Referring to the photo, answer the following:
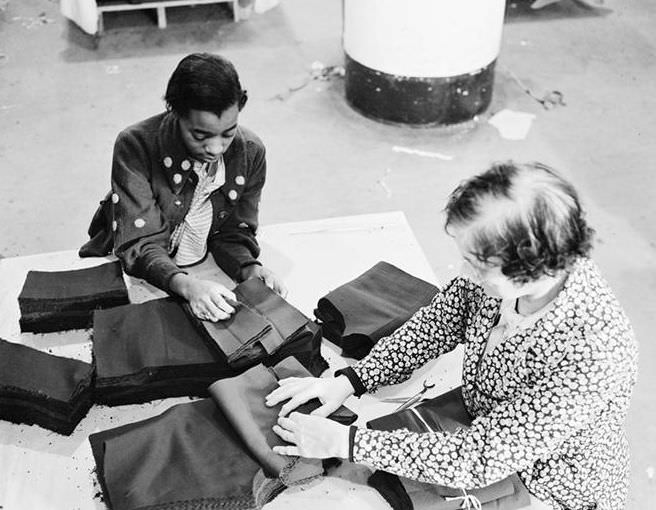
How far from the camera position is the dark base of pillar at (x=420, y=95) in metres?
4.27

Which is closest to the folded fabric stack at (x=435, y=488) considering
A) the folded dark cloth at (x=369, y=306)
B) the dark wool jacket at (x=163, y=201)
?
the folded dark cloth at (x=369, y=306)

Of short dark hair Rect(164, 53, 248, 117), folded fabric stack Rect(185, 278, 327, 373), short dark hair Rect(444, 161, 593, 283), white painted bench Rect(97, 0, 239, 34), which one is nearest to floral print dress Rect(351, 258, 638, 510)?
short dark hair Rect(444, 161, 593, 283)

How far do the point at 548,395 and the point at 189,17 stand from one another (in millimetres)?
4843

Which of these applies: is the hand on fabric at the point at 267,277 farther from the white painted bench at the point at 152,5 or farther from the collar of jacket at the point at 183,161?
the white painted bench at the point at 152,5

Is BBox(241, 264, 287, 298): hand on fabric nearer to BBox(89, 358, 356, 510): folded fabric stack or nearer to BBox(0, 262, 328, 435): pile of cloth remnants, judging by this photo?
BBox(0, 262, 328, 435): pile of cloth remnants

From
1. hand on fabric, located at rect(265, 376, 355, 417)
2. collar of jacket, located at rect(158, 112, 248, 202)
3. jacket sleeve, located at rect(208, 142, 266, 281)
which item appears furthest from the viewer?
jacket sleeve, located at rect(208, 142, 266, 281)

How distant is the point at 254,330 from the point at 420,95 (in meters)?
2.65

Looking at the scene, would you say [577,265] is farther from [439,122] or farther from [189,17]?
[189,17]

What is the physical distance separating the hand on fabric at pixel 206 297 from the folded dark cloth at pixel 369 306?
265mm

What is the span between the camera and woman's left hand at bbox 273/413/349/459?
1.65 metres

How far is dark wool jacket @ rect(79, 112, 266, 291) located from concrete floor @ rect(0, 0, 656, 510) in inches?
49.5

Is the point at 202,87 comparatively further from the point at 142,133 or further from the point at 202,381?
the point at 202,381

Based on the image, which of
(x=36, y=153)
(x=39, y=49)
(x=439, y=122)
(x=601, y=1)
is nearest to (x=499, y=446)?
(x=439, y=122)

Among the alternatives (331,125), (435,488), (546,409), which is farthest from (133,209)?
(331,125)
